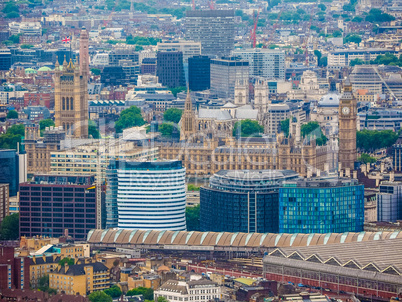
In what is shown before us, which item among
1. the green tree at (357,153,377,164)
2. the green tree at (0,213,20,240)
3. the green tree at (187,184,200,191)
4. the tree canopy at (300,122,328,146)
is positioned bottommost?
the green tree at (0,213,20,240)

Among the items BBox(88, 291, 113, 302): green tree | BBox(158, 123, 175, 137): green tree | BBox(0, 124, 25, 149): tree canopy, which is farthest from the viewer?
BBox(158, 123, 175, 137): green tree

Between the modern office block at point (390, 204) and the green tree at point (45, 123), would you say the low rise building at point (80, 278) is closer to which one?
the modern office block at point (390, 204)

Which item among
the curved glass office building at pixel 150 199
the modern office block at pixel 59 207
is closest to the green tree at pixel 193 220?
the curved glass office building at pixel 150 199

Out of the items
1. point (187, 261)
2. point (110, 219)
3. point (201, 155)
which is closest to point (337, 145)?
point (201, 155)

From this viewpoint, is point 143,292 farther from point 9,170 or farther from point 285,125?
point 285,125

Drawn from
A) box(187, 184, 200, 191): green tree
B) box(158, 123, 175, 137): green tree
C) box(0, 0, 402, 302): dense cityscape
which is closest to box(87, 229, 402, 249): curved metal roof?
box(0, 0, 402, 302): dense cityscape

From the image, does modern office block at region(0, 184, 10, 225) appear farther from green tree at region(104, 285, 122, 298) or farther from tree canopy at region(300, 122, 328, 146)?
tree canopy at region(300, 122, 328, 146)
